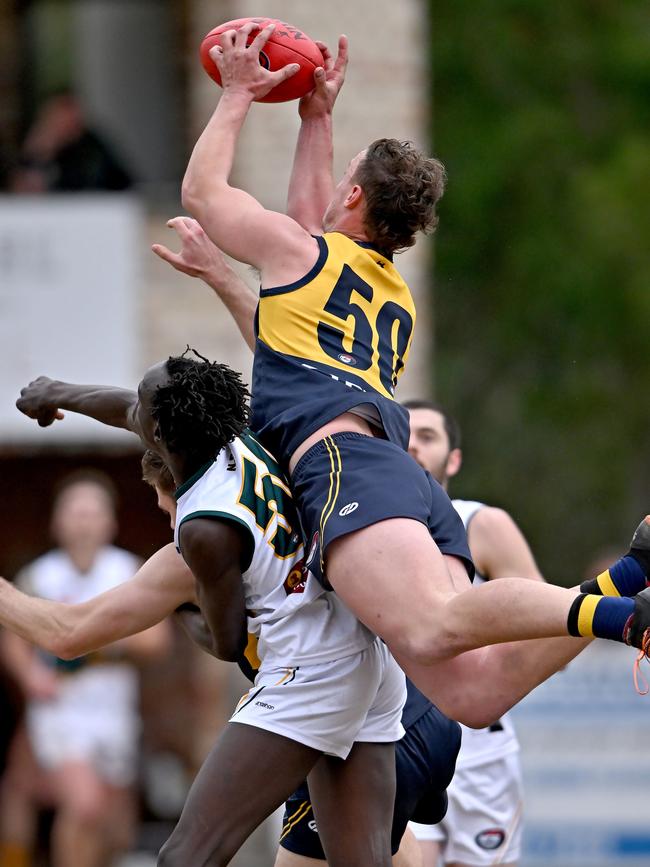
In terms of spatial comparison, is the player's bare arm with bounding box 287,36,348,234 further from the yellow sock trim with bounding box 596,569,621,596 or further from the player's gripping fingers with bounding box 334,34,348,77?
the yellow sock trim with bounding box 596,569,621,596

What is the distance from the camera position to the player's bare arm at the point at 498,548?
671 centimetres

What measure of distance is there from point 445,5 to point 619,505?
6771 mm

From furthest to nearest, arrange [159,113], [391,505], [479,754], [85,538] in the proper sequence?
[159,113], [85,538], [479,754], [391,505]

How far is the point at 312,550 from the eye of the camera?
5258 millimetres

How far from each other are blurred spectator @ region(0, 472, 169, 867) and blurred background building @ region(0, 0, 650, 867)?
1633mm

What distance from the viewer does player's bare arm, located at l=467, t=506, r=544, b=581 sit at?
6.71m

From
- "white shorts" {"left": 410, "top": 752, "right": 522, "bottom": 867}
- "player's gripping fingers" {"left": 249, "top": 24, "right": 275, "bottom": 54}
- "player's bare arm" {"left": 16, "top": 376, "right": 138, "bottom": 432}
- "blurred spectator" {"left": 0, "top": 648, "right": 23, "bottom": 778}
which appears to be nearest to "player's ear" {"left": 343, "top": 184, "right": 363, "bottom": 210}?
"player's gripping fingers" {"left": 249, "top": 24, "right": 275, "bottom": 54}

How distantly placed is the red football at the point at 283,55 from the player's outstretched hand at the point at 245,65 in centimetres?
3

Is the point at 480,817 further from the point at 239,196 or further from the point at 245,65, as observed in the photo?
the point at 245,65

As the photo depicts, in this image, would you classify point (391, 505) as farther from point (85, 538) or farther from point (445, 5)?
point (445, 5)

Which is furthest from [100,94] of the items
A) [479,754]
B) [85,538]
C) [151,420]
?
[151,420]

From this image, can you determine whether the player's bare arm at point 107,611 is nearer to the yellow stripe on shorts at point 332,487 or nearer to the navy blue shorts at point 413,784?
the yellow stripe on shorts at point 332,487

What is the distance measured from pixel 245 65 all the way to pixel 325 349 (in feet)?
3.11

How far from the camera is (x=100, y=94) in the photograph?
1486 cm
